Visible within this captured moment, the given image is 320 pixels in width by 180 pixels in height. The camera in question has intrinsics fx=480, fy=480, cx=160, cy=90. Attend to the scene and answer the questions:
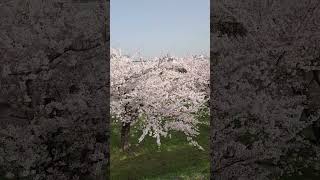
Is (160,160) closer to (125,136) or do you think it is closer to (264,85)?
(125,136)

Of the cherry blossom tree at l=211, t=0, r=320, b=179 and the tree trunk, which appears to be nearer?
the cherry blossom tree at l=211, t=0, r=320, b=179

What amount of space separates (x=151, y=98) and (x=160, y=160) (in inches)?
65.6

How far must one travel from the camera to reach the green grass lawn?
34.7 ft

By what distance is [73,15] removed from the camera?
682 cm

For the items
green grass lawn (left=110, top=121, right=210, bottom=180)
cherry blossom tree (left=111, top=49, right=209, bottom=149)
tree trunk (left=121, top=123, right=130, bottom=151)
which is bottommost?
green grass lawn (left=110, top=121, right=210, bottom=180)

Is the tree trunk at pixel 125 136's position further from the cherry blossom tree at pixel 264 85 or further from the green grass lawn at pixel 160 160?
the cherry blossom tree at pixel 264 85

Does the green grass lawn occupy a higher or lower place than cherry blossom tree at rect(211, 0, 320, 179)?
lower

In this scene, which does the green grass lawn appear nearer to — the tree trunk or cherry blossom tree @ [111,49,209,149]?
the tree trunk

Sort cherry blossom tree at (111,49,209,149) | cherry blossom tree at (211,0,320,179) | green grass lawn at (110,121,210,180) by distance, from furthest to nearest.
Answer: cherry blossom tree at (111,49,209,149)
green grass lawn at (110,121,210,180)
cherry blossom tree at (211,0,320,179)

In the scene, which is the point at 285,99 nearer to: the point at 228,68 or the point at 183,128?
the point at 228,68

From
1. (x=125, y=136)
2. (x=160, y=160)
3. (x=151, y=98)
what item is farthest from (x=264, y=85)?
(x=125, y=136)

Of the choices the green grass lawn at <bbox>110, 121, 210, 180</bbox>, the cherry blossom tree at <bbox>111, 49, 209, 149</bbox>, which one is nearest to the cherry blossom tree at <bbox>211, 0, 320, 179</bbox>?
the green grass lawn at <bbox>110, 121, 210, 180</bbox>

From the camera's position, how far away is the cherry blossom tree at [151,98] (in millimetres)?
12609

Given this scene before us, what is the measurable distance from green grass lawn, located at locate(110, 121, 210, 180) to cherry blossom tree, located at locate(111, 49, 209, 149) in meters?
0.32
